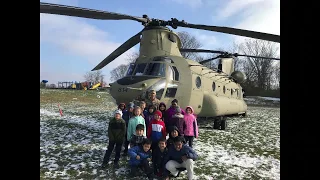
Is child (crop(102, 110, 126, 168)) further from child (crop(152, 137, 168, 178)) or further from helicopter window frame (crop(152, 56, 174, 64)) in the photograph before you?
helicopter window frame (crop(152, 56, 174, 64))

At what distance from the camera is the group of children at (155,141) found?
4.52 metres

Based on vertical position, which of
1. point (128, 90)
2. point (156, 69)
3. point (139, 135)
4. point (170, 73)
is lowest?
point (139, 135)

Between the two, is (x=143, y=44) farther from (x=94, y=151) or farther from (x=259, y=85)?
(x=259, y=85)

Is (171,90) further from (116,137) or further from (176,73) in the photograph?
(116,137)

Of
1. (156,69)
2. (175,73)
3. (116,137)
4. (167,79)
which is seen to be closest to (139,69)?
(156,69)

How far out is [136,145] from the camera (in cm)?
494

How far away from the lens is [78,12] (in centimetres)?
493

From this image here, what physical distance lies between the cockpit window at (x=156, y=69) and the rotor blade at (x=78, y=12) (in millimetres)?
1640

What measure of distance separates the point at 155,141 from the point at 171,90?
8.67 feet

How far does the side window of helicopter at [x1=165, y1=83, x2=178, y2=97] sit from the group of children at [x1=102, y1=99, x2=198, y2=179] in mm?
1192

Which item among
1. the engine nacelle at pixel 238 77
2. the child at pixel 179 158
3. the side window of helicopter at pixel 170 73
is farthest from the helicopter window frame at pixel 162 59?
the engine nacelle at pixel 238 77

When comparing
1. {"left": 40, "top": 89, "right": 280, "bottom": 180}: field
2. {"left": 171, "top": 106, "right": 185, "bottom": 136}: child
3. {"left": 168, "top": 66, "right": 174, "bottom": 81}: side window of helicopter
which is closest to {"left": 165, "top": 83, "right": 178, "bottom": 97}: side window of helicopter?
{"left": 168, "top": 66, "right": 174, "bottom": 81}: side window of helicopter

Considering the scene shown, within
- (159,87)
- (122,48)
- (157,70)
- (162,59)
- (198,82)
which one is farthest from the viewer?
(122,48)
